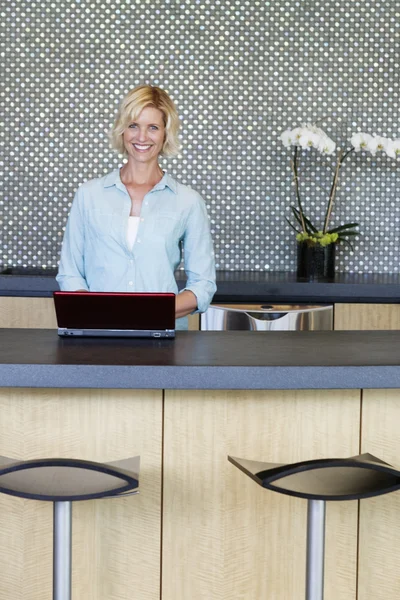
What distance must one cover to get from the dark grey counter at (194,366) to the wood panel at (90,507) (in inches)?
4.8

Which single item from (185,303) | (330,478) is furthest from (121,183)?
(330,478)

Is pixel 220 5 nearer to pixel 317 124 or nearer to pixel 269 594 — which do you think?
pixel 317 124

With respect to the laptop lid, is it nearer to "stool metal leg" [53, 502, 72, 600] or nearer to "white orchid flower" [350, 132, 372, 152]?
"stool metal leg" [53, 502, 72, 600]

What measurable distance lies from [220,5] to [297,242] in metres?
1.29

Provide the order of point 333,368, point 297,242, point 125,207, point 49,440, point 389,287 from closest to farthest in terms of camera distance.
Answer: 1. point 333,368
2. point 49,440
3. point 125,207
4. point 389,287
5. point 297,242

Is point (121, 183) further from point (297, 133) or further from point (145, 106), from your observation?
point (297, 133)

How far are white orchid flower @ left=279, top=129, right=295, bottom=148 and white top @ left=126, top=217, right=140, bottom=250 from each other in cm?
140

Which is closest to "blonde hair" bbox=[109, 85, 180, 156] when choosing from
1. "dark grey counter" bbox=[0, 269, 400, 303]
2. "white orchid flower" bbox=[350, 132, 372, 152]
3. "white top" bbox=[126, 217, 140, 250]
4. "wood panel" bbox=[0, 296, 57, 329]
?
"white top" bbox=[126, 217, 140, 250]

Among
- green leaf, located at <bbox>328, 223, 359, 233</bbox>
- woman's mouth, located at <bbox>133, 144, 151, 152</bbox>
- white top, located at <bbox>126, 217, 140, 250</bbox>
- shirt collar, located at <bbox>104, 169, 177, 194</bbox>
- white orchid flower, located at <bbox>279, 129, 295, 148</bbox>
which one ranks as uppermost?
white orchid flower, located at <bbox>279, 129, 295, 148</bbox>

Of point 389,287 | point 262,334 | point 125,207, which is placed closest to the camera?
point 262,334

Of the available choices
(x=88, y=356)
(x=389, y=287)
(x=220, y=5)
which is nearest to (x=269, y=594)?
(x=88, y=356)

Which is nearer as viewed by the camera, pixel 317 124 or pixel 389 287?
pixel 389 287

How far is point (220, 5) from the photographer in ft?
14.2

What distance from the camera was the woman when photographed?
9.61 feet
